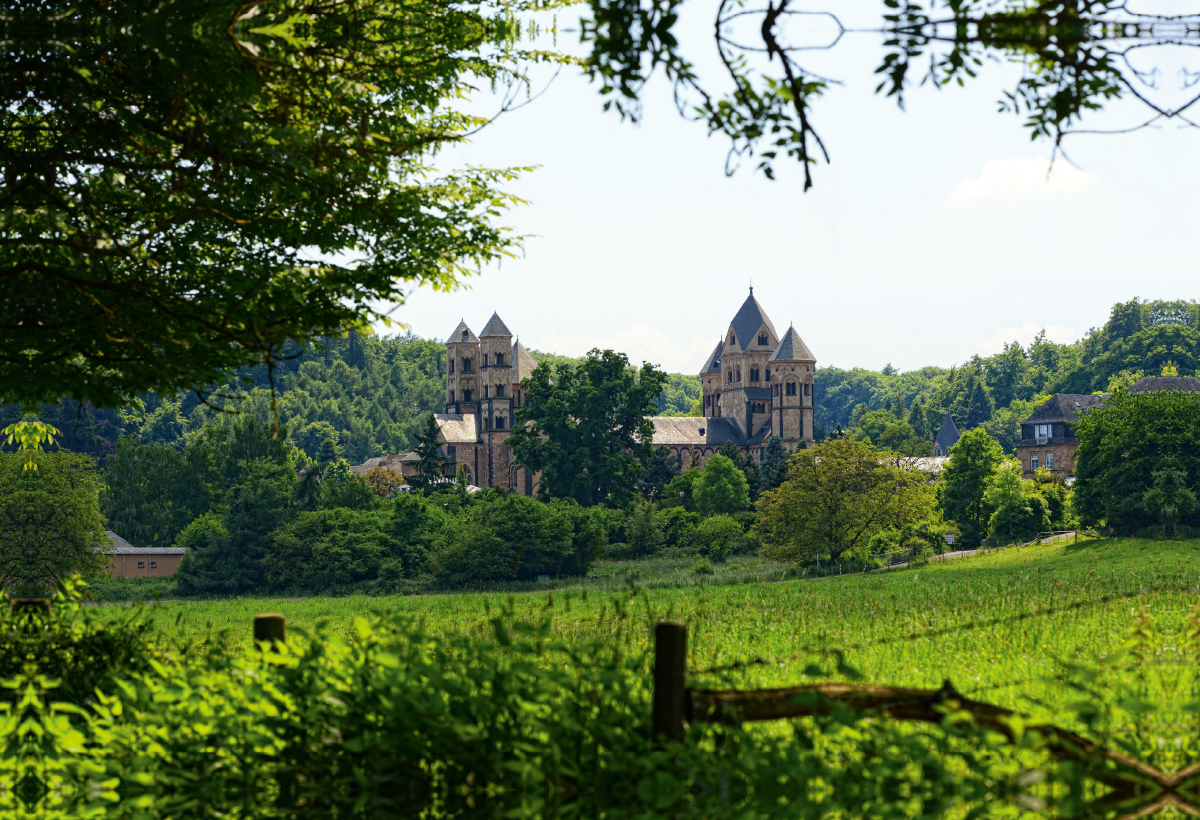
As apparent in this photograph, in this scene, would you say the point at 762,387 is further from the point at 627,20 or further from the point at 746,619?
the point at 627,20

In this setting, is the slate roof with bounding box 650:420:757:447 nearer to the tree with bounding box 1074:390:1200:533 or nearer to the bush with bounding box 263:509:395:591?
the bush with bounding box 263:509:395:591

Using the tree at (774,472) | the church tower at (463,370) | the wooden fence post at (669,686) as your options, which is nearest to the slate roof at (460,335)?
the church tower at (463,370)

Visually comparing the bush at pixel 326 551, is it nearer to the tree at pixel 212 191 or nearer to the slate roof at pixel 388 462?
the tree at pixel 212 191

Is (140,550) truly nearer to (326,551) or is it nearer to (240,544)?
(240,544)

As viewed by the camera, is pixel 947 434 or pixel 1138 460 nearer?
pixel 1138 460

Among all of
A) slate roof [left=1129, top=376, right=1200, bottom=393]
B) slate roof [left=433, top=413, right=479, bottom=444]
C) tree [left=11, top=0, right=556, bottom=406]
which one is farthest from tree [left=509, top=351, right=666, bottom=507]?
tree [left=11, top=0, right=556, bottom=406]

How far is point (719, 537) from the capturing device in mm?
53219

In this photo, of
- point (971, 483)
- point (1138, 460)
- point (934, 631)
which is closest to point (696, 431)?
point (971, 483)

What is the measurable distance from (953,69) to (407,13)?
5.84 metres

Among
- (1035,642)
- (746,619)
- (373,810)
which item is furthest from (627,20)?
(746,619)

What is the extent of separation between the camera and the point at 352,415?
432 ft

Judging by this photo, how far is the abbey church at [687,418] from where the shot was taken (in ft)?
314

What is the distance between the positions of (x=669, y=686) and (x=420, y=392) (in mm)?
142647

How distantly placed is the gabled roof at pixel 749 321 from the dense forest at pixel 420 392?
14227 mm
